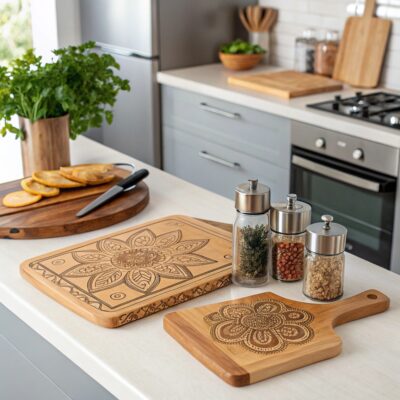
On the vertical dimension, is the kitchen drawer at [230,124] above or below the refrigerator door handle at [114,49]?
below

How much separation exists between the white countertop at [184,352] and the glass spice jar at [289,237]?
43 mm

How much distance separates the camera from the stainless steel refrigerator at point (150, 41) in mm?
4137

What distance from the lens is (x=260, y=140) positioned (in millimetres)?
3686

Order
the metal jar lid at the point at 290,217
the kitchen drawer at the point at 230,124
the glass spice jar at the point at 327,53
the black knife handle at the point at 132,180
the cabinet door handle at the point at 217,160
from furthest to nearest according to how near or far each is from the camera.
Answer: the glass spice jar at the point at 327,53 < the cabinet door handle at the point at 217,160 < the kitchen drawer at the point at 230,124 < the black knife handle at the point at 132,180 < the metal jar lid at the point at 290,217

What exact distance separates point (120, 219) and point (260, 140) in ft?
5.55

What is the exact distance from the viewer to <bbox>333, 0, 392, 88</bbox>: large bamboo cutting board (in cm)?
375

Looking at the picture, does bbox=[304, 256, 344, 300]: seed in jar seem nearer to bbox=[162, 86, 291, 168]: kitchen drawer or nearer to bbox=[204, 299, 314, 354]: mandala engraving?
bbox=[204, 299, 314, 354]: mandala engraving

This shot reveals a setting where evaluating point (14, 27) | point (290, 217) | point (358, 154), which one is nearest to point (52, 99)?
point (290, 217)

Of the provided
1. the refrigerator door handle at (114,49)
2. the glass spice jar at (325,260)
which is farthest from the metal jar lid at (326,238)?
the refrigerator door handle at (114,49)

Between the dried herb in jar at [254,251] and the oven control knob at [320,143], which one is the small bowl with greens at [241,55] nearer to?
the oven control knob at [320,143]

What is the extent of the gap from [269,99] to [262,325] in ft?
7.24

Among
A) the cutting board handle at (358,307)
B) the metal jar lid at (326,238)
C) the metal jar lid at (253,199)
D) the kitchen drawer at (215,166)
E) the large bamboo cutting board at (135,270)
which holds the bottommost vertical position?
the kitchen drawer at (215,166)

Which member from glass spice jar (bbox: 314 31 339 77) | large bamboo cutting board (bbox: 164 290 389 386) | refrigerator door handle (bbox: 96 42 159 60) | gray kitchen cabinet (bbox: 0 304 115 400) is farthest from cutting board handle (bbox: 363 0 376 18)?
gray kitchen cabinet (bbox: 0 304 115 400)

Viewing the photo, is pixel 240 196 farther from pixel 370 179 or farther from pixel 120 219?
pixel 370 179
